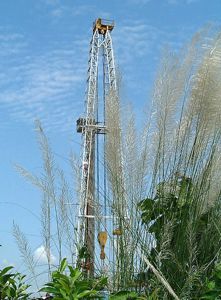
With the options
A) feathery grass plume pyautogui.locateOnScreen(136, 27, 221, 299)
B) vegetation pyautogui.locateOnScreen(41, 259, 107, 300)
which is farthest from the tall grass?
vegetation pyautogui.locateOnScreen(41, 259, 107, 300)

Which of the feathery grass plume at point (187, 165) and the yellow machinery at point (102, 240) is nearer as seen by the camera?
the feathery grass plume at point (187, 165)

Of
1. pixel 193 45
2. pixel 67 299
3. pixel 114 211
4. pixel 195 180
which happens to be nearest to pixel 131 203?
pixel 114 211

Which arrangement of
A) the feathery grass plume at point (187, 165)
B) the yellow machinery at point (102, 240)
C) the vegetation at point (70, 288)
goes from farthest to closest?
1. the yellow machinery at point (102, 240)
2. the feathery grass plume at point (187, 165)
3. the vegetation at point (70, 288)

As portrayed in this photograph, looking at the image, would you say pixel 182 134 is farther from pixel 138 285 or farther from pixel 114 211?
pixel 138 285

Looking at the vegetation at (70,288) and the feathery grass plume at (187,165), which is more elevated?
the feathery grass plume at (187,165)

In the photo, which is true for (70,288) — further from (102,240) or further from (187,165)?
(187,165)

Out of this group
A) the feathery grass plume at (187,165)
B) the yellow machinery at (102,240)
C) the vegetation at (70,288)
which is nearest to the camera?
the vegetation at (70,288)

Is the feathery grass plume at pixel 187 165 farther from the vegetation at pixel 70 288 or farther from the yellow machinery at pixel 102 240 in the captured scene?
the vegetation at pixel 70 288

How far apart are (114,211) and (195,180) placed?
0.41 meters

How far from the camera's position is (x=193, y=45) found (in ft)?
10.1

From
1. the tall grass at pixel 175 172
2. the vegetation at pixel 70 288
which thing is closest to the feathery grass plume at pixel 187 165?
the tall grass at pixel 175 172

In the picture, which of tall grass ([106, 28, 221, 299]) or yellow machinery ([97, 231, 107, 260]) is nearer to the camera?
tall grass ([106, 28, 221, 299])

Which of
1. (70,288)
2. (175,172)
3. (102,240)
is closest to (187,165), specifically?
(175,172)

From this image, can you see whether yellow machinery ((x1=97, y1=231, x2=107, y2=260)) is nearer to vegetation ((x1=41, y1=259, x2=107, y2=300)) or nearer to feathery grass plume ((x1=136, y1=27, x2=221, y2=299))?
feathery grass plume ((x1=136, y1=27, x2=221, y2=299))
